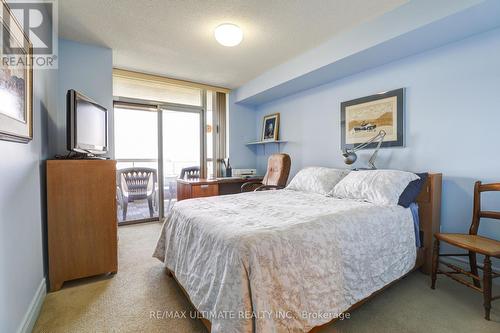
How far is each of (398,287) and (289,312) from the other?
1346 mm

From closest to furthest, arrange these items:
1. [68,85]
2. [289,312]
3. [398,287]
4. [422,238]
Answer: [289,312]
[398,287]
[422,238]
[68,85]

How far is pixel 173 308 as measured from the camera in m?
1.67

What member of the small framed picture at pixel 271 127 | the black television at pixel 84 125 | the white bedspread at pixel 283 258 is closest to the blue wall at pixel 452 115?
the white bedspread at pixel 283 258

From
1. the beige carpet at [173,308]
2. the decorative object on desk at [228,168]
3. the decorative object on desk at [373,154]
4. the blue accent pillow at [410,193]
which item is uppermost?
the decorative object on desk at [373,154]

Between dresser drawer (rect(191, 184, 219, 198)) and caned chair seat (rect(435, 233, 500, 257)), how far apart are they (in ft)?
9.11

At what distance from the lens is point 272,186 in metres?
3.35

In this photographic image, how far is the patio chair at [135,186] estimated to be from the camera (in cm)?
381

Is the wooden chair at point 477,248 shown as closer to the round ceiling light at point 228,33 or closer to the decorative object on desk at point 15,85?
the round ceiling light at point 228,33

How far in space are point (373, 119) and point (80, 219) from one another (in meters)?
3.30

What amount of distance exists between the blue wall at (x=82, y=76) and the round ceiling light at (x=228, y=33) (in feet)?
5.08

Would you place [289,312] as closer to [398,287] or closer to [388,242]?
[388,242]

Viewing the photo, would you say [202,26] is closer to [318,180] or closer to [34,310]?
[318,180]

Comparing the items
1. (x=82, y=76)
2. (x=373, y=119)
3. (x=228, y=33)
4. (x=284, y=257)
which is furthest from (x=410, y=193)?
(x=82, y=76)

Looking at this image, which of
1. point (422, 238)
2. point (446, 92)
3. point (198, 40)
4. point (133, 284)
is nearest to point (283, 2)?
point (198, 40)
